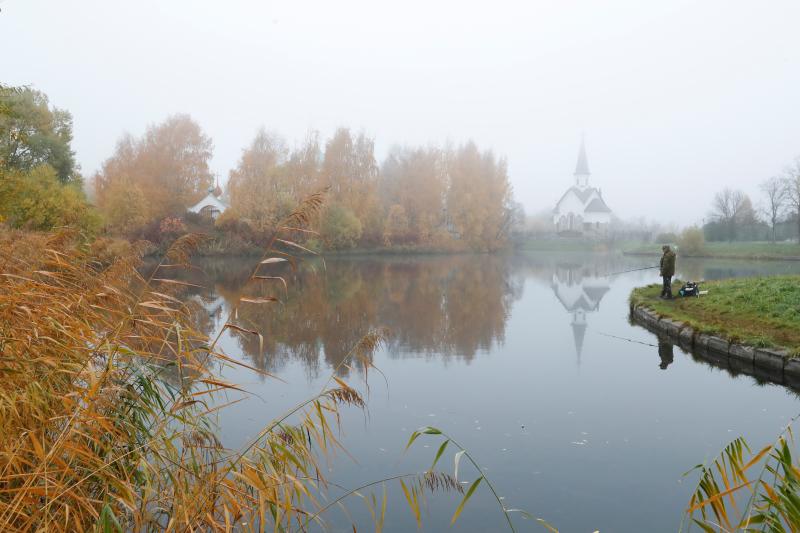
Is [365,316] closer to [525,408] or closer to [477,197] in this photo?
[525,408]

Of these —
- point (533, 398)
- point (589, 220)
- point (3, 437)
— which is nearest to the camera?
point (3, 437)

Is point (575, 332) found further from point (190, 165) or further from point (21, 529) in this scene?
point (190, 165)

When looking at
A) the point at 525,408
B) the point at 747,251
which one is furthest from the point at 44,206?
the point at 747,251

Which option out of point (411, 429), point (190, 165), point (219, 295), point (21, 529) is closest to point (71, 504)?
point (21, 529)

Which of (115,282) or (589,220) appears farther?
(589,220)

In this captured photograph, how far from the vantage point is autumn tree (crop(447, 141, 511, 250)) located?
58.6 meters

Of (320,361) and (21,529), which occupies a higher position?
(21,529)

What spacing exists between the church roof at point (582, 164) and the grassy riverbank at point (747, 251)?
3959 centimetres

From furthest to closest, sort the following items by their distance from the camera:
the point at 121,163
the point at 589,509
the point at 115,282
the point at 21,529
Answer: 1. the point at 121,163
2. the point at 115,282
3. the point at 589,509
4. the point at 21,529

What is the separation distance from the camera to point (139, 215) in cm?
4069

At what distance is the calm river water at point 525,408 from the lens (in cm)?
531

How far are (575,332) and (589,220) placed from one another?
7634cm

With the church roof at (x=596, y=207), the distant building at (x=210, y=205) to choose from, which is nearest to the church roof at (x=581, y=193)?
the church roof at (x=596, y=207)

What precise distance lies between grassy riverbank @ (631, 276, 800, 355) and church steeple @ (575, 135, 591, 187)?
270ft
